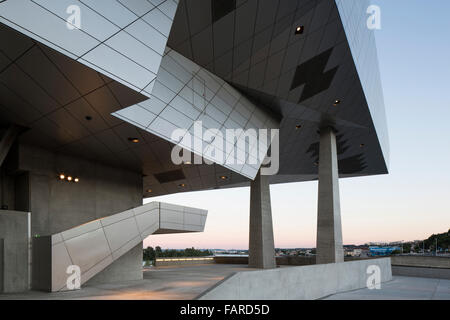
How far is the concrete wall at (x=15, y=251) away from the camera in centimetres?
1273

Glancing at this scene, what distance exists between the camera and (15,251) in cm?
1307

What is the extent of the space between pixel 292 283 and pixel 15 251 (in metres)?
9.83

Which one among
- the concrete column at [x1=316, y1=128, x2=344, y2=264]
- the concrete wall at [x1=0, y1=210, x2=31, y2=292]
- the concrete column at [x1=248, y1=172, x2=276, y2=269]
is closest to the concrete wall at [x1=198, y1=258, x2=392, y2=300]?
the concrete column at [x1=316, y1=128, x2=344, y2=264]

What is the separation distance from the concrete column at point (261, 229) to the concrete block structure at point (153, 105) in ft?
0.34

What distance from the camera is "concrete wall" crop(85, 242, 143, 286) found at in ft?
54.2

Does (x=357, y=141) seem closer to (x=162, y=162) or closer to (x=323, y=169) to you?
(x=323, y=169)

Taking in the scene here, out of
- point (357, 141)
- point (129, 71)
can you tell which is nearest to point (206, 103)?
point (129, 71)

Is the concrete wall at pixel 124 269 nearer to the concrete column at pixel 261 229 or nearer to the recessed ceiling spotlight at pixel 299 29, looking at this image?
the concrete column at pixel 261 229

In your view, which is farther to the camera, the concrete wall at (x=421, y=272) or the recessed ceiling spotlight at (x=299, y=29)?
the concrete wall at (x=421, y=272)

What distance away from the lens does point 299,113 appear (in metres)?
24.0

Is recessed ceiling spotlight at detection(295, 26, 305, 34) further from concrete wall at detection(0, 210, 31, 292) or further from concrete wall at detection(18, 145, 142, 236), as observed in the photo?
concrete wall at detection(0, 210, 31, 292)

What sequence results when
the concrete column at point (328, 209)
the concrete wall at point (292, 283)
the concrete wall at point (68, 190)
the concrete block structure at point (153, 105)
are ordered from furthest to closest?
the concrete column at point (328, 209) → the concrete wall at point (68, 190) → the concrete block structure at point (153, 105) → the concrete wall at point (292, 283)

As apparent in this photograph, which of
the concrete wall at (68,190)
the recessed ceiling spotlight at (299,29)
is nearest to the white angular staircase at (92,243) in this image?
the concrete wall at (68,190)

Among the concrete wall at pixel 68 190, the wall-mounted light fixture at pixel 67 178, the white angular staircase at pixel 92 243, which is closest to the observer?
the white angular staircase at pixel 92 243
